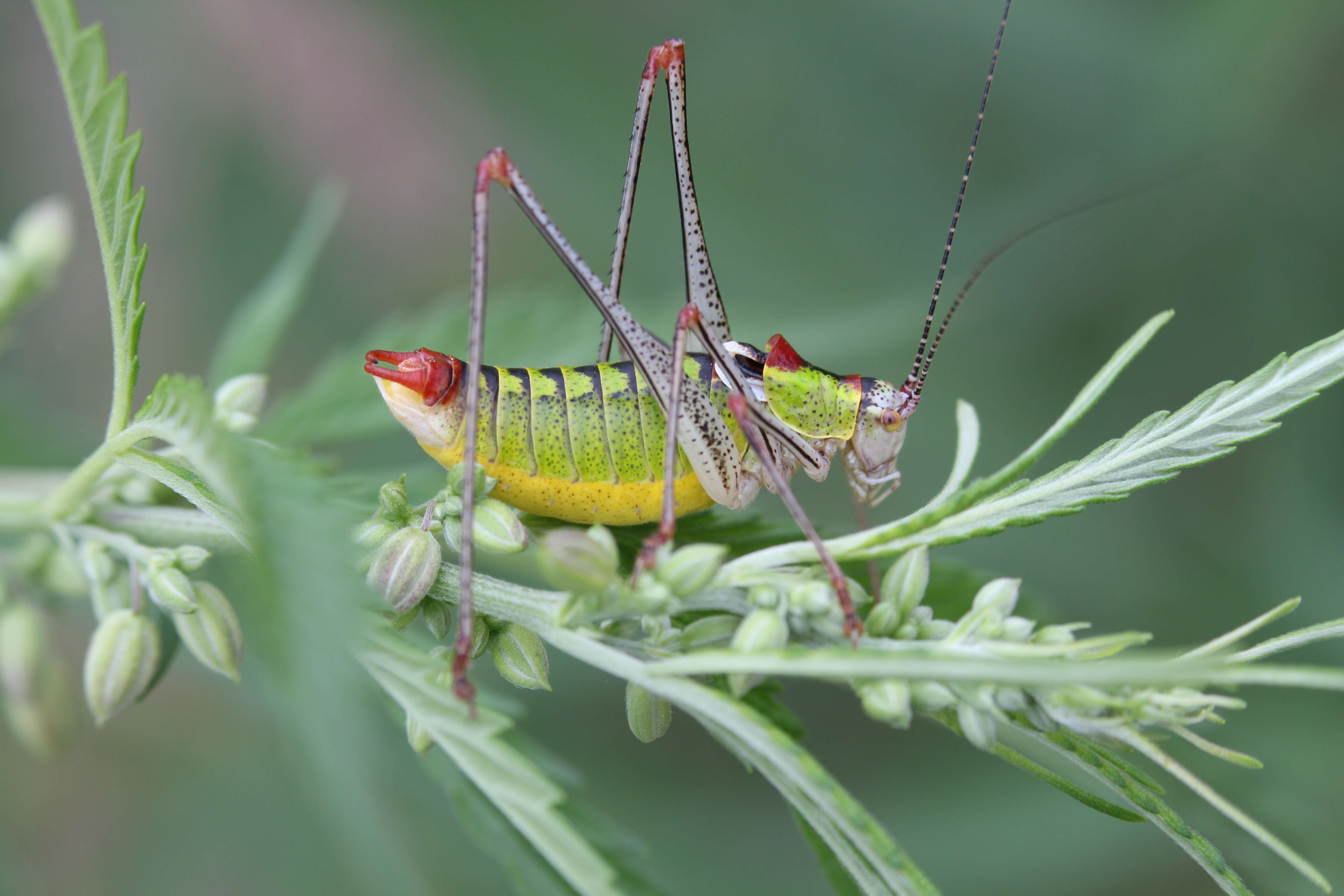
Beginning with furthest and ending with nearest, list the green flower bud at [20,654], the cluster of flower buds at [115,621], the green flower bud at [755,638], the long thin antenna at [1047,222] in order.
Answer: the long thin antenna at [1047,222], the green flower bud at [20,654], the cluster of flower buds at [115,621], the green flower bud at [755,638]

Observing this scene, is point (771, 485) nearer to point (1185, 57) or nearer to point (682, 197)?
point (682, 197)

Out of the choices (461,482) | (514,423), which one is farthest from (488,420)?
(461,482)

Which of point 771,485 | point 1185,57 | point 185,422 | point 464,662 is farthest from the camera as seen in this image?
point 1185,57

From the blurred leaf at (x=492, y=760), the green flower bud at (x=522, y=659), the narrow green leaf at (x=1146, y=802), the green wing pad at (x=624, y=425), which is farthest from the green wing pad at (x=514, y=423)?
the narrow green leaf at (x=1146, y=802)

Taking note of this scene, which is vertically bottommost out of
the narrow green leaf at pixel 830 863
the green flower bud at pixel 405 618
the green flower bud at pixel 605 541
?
the narrow green leaf at pixel 830 863

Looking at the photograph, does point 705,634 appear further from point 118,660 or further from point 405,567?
point 118,660

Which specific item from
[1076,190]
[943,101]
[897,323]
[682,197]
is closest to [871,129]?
[943,101]

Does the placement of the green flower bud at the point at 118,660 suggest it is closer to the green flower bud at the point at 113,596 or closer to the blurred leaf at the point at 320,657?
the green flower bud at the point at 113,596
